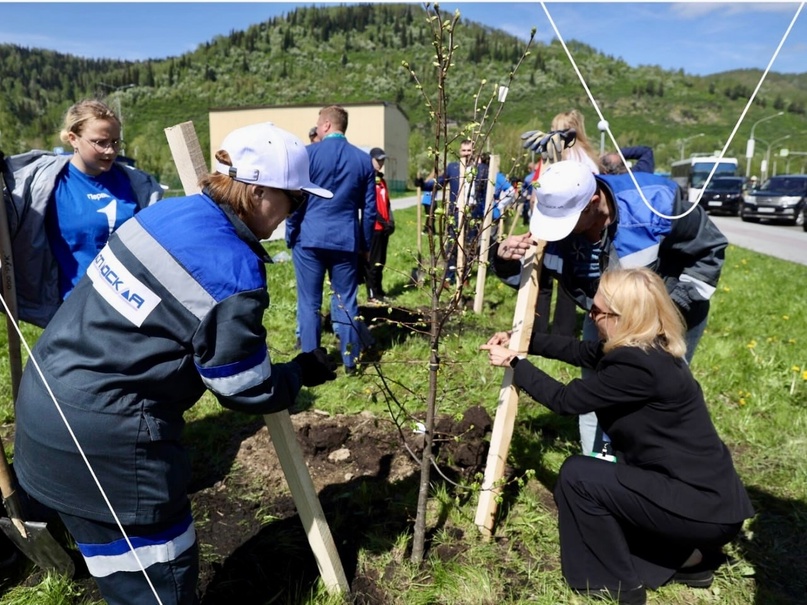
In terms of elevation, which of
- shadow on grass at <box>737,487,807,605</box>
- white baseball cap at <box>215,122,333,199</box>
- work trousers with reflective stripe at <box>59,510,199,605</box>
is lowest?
shadow on grass at <box>737,487,807,605</box>

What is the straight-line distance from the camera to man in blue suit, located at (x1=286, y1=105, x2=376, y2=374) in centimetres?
457

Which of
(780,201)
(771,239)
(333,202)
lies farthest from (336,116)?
(780,201)

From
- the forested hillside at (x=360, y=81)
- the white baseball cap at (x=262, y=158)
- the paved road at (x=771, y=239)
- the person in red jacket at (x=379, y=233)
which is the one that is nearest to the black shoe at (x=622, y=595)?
the white baseball cap at (x=262, y=158)

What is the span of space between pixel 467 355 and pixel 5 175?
140 inches

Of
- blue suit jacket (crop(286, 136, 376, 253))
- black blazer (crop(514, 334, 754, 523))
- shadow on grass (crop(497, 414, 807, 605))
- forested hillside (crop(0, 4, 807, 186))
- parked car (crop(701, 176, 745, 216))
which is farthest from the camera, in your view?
forested hillside (crop(0, 4, 807, 186))

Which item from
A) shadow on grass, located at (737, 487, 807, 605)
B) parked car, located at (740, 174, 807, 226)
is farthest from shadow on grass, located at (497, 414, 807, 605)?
parked car, located at (740, 174, 807, 226)

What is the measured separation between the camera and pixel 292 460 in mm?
2148

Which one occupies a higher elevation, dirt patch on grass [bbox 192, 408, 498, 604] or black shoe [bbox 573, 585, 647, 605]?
black shoe [bbox 573, 585, 647, 605]

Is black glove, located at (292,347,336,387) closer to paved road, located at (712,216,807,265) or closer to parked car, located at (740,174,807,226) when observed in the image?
paved road, located at (712,216,807,265)

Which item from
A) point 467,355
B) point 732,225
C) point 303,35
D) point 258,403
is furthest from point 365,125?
point 303,35

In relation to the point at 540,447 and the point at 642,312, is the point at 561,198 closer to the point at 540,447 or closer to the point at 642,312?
the point at 642,312

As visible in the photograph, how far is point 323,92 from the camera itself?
103938 millimetres

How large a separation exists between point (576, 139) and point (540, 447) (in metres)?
1.84

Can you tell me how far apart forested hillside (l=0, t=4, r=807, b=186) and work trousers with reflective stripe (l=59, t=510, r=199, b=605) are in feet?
258
